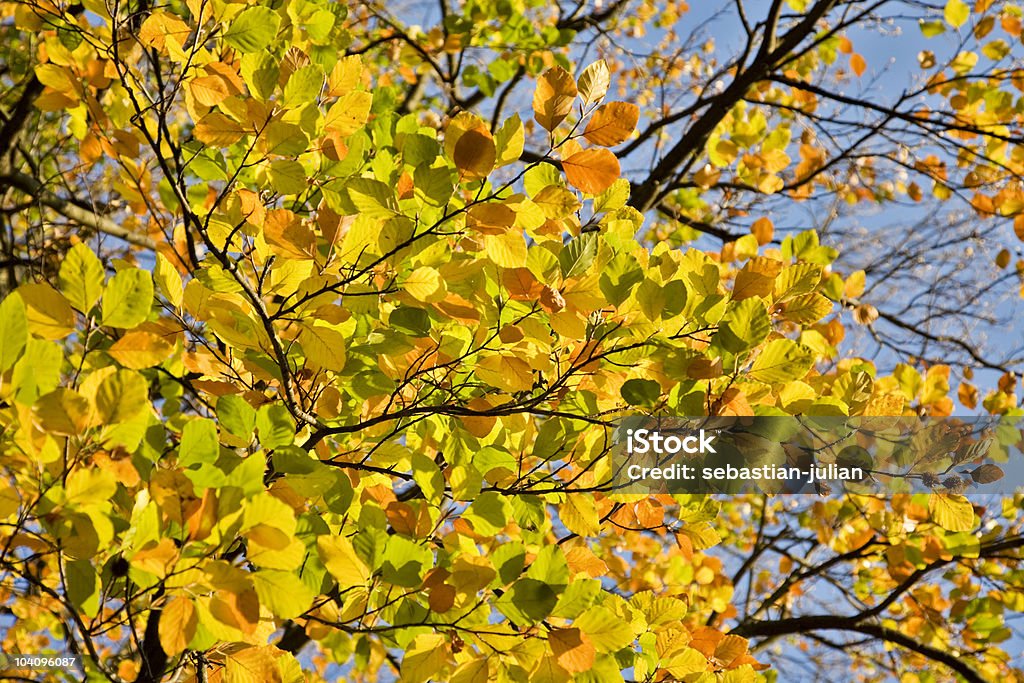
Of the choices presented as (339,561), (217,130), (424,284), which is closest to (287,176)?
(217,130)

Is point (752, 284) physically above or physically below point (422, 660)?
above

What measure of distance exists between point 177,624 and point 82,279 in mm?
470

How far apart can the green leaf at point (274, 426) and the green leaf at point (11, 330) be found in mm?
352

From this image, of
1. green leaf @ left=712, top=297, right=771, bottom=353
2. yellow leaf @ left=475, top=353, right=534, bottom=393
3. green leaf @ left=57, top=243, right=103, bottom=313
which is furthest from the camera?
yellow leaf @ left=475, top=353, right=534, bottom=393

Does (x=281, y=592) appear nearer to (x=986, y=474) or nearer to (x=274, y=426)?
(x=274, y=426)

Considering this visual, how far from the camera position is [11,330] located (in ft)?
2.61

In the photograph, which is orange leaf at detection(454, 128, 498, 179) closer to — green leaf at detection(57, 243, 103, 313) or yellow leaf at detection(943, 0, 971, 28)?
green leaf at detection(57, 243, 103, 313)

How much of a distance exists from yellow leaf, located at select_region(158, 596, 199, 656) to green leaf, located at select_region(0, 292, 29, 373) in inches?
13.8

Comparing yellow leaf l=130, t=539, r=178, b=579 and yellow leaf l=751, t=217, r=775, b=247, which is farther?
yellow leaf l=751, t=217, r=775, b=247

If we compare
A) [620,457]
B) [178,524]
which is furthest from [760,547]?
[178,524]

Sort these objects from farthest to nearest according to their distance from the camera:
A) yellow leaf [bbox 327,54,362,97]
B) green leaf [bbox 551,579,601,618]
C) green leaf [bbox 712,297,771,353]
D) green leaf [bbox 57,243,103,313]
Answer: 1. yellow leaf [bbox 327,54,362,97]
2. green leaf [bbox 551,579,601,618]
3. green leaf [bbox 712,297,771,353]
4. green leaf [bbox 57,243,103,313]

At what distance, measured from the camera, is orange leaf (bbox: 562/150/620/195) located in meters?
1.12

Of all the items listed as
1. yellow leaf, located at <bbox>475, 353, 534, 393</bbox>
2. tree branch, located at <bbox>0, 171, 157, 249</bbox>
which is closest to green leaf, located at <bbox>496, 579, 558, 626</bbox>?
yellow leaf, located at <bbox>475, 353, 534, 393</bbox>

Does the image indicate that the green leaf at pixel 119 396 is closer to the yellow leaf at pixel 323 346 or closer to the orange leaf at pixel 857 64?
the yellow leaf at pixel 323 346
